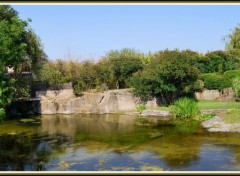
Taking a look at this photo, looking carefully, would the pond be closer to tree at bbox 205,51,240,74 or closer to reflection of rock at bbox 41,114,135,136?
reflection of rock at bbox 41,114,135,136

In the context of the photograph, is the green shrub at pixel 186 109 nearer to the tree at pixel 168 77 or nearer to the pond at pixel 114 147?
the pond at pixel 114 147

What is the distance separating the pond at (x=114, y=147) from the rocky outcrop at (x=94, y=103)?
3769 millimetres

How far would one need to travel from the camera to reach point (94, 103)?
92.8ft

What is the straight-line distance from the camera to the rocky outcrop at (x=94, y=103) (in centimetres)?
2773

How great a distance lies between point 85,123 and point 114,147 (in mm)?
6873

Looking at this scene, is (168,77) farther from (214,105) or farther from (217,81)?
(217,81)

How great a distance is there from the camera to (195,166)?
1373cm

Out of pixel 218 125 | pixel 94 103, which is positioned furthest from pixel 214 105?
pixel 94 103

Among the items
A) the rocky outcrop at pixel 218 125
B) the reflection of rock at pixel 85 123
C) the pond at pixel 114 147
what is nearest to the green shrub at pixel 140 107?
the reflection of rock at pixel 85 123

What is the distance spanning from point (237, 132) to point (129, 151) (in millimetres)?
6021

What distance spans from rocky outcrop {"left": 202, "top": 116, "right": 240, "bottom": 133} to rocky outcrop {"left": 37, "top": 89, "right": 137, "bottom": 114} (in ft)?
25.2

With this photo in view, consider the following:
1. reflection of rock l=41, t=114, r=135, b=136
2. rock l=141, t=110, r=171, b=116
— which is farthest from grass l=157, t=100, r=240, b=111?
reflection of rock l=41, t=114, r=135, b=136

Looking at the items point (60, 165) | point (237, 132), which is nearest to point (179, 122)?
point (237, 132)

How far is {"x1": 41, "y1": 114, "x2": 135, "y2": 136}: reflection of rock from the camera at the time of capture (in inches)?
842
